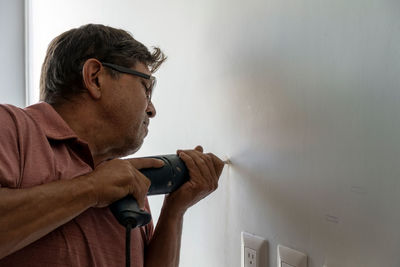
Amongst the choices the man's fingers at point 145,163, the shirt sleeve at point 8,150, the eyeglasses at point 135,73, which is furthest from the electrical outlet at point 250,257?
the shirt sleeve at point 8,150

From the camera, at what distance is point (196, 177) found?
2.99 feet

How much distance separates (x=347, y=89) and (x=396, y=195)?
0.21 metres

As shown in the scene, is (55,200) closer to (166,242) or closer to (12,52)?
(166,242)

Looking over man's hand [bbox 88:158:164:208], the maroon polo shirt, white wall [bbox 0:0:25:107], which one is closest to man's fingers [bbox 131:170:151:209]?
man's hand [bbox 88:158:164:208]

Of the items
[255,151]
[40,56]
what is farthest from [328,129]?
[40,56]

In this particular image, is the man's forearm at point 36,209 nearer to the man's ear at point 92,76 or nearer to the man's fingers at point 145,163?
the man's fingers at point 145,163

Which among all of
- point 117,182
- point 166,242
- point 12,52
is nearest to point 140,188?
point 117,182

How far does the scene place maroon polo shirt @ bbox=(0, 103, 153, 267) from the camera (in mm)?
662

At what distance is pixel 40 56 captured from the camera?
1.89 m

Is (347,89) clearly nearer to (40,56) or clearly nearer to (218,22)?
(218,22)

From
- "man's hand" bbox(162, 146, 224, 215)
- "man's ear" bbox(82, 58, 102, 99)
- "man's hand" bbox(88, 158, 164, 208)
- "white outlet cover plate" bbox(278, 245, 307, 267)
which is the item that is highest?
"man's ear" bbox(82, 58, 102, 99)

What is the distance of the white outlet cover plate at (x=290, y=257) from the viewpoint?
81 cm

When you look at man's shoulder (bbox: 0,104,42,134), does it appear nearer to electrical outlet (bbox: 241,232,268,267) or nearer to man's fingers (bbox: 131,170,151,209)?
man's fingers (bbox: 131,170,151,209)

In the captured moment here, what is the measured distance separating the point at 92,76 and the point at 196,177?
0.33 metres
